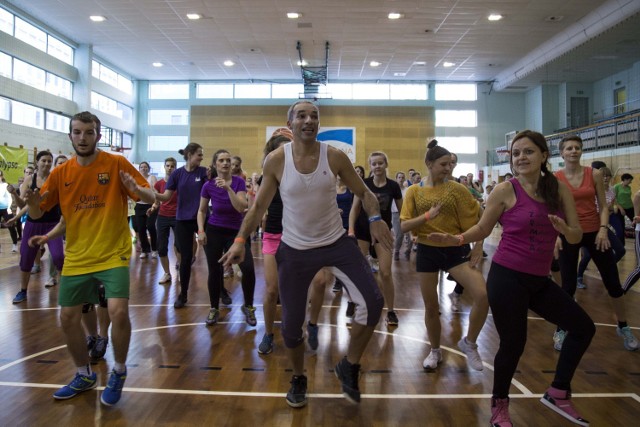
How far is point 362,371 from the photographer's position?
371 centimetres

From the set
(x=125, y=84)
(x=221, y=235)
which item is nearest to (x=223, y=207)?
(x=221, y=235)

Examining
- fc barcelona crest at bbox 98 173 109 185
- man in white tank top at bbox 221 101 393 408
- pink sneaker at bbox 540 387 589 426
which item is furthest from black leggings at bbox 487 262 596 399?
fc barcelona crest at bbox 98 173 109 185

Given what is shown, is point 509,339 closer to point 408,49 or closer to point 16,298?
point 16,298

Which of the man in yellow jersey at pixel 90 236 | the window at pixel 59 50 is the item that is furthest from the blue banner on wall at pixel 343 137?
the man in yellow jersey at pixel 90 236

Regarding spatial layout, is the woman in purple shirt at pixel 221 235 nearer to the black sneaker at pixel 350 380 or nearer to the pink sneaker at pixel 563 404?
the black sneaker at pixel 350 380

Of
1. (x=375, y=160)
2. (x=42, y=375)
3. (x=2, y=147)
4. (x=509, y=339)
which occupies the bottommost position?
(x=42, y=375)

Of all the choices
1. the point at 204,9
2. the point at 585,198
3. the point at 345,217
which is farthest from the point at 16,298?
the point at 204,9

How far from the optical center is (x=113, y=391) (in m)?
3.05

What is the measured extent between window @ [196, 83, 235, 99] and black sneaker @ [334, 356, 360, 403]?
24144 mm

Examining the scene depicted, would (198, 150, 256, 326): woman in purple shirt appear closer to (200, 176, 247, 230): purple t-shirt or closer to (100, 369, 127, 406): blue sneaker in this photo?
(200, 176, 247, 230): purple t-shirt

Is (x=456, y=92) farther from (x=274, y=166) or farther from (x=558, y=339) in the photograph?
(x=274, y=166)

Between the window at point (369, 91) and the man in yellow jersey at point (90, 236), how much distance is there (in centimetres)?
2273

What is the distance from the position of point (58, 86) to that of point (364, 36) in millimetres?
12525

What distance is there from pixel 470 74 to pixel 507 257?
23.1 meters
